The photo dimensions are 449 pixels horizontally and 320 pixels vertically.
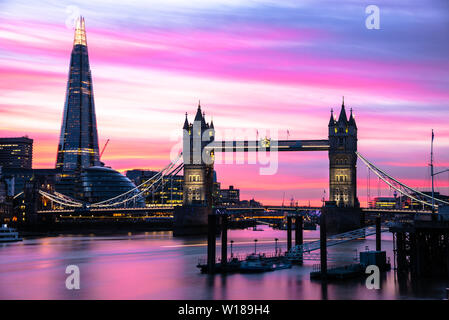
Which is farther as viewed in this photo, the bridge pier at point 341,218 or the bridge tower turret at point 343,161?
the bridge tower turret at point 343,161

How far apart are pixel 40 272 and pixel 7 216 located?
9624 centimetres

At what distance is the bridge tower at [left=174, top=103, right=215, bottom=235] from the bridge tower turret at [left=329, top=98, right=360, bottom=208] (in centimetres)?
2406

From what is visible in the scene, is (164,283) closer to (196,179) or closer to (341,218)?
(341,218)

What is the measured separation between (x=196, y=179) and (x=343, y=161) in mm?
28807

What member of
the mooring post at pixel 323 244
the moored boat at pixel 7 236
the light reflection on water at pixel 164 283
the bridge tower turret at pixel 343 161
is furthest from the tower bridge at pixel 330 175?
the mooring post at pixel 323 244

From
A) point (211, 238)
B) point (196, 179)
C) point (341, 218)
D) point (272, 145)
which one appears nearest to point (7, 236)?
point (196, 179)

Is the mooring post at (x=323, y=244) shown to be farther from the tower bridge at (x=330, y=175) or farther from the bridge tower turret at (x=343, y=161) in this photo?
the bridge tower turret at (x=343, y=161)

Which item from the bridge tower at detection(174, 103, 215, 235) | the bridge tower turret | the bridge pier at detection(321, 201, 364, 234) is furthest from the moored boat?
the bridge tower turret

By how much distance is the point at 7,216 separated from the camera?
161500 mm

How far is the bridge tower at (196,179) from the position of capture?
13150 centimetres

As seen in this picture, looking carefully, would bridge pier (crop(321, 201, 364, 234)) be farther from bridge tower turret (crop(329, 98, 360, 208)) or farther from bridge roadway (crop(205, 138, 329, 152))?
bridge roadway (crop(205, 138, 329, 152))

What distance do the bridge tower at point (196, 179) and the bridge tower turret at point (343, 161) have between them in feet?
78.9
